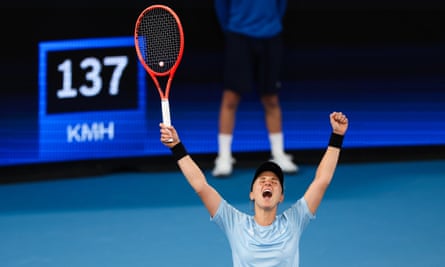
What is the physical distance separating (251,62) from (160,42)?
2.71 meters

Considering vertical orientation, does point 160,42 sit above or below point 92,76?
above

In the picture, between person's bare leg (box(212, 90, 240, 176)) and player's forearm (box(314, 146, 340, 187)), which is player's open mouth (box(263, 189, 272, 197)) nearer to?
player's forearm (box(314, 146, 340, 187))

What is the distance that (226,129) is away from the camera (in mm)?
8844

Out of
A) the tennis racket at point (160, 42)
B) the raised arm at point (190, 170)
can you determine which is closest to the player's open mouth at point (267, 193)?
the raised arm at point (190, 170)

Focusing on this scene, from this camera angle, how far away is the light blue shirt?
15.8 ft

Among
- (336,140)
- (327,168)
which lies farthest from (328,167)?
(336,140)

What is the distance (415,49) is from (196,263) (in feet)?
11.8

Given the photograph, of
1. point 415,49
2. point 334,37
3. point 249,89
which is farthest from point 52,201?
point 415,49

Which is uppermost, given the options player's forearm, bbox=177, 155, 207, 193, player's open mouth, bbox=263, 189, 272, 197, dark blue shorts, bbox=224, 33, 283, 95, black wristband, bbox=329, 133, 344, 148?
dark blue shorts, bbox=224, 33, 283, 95

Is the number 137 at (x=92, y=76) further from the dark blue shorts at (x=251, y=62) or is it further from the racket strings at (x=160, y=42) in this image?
the racket strings at (x=160, y=42)

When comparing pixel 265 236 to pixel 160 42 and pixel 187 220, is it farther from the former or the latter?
pixel 187 220

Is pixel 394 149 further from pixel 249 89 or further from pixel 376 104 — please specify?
pixel 249 89

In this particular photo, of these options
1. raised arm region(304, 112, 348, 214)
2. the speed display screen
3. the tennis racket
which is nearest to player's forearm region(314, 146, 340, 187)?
raised arm region(304, 112, 348, 214)

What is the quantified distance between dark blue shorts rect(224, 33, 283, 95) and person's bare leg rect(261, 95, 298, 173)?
0.09m
